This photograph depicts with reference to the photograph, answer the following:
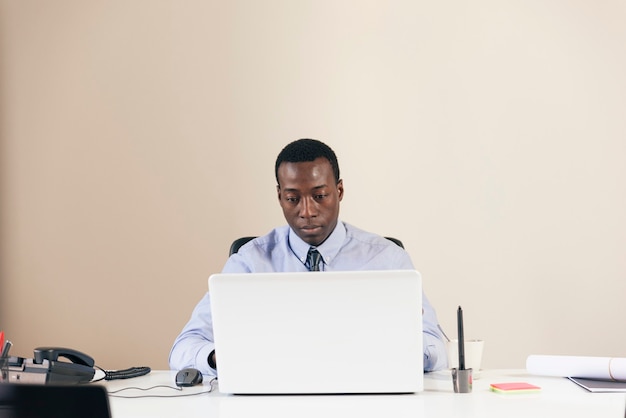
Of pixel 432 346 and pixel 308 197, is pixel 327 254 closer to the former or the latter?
pixel 308 197

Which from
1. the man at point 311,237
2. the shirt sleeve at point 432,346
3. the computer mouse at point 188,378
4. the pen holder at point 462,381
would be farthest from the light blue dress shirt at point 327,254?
the pen holder at point 462,381

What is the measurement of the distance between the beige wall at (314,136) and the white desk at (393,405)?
1.66m

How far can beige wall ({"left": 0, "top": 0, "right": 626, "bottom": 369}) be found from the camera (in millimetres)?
3486

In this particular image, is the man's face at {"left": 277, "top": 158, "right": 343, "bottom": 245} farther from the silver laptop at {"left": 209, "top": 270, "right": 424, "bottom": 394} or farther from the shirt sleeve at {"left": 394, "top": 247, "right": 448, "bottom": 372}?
the silver laptop at {"left": 209, "top": 270, "right": 424, "bottom": 394}

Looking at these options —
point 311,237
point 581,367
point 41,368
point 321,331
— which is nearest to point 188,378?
point 41,368

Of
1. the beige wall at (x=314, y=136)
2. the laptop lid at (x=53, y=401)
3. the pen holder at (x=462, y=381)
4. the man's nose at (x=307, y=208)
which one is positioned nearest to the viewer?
the laptop lid at (x=53, y=401)

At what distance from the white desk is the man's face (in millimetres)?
779

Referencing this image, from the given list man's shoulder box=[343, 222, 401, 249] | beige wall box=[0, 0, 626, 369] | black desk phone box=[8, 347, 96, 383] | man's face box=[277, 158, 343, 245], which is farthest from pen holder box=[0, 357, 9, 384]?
beige wall box=[0, 0, 626, 369]

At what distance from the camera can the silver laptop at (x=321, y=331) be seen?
5.41 feet

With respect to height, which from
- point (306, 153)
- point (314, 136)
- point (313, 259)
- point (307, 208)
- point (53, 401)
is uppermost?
point (314, 136)

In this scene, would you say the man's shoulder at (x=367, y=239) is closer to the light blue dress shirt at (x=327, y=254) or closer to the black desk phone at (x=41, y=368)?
the light blue dress shirt at (x=327, y=254)

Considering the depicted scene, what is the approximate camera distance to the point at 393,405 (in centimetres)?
161

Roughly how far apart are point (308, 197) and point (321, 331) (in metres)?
0.89

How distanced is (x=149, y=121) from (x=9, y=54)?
74 centimetres
